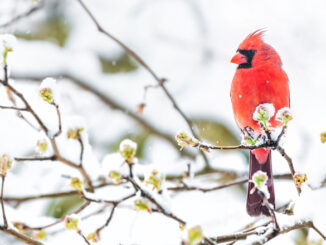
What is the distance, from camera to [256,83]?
55.9 inches

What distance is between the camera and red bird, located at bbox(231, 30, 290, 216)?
4.62ft

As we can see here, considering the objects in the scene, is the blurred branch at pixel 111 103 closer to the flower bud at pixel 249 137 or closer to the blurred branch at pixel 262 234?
the flower bud at pixel 249 137

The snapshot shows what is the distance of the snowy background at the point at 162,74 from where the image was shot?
239 centimetres

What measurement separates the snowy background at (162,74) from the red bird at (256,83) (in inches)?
22.8

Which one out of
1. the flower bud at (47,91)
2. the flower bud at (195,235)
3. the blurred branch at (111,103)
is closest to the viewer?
the flower bud at (195,235)

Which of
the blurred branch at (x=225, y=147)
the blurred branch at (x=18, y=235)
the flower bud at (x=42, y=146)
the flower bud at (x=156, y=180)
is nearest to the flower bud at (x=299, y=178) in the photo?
the blurred branch at (x=225, y=147)

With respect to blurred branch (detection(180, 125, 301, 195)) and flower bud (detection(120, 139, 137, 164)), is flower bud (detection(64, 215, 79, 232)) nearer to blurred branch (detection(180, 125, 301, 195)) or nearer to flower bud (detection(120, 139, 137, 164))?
flower bud (detection(120, 139, 137, 164))

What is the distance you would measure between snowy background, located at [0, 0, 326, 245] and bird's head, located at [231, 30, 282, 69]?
606 mm

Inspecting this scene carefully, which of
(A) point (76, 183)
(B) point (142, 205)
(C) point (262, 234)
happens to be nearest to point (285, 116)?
(C) point (262, 234)

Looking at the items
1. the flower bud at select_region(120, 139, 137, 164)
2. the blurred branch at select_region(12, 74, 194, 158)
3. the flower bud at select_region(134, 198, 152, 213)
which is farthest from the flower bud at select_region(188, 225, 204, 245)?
the blurred branch at select_region(12, 74, 194, 158)

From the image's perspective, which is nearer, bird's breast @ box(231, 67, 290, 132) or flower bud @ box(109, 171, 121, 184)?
flower bud @ box(109, 171, 121, 184)

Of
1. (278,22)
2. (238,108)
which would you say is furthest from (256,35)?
(278,22)

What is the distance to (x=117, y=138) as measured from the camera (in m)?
3.46

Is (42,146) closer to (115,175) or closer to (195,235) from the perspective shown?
(115,175)
